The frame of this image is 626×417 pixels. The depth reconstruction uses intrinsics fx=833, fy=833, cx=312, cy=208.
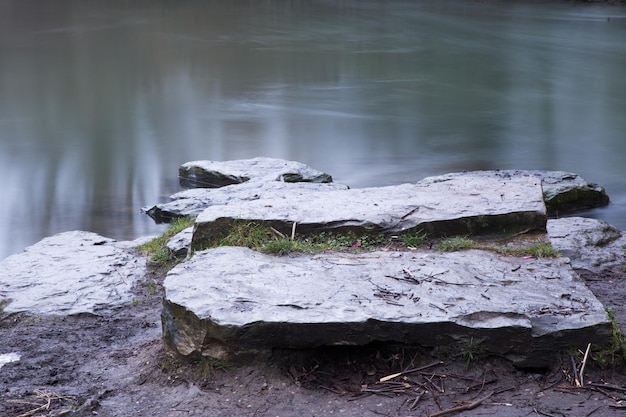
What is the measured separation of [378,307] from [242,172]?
6.03 m

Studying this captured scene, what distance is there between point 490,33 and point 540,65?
A: 19.2 feet

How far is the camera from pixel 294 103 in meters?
15.8

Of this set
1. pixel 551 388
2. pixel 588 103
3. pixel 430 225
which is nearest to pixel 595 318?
pixel 551 388

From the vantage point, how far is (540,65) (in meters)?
19.8

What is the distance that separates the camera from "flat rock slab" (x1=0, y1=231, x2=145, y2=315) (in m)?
5.09

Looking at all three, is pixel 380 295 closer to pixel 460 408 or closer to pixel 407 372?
pixel 407 372

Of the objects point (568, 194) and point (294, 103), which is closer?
point (568, 194)

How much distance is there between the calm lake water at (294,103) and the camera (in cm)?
1059

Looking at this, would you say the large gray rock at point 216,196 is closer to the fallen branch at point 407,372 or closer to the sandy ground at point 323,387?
the sandy ground at point 323,387

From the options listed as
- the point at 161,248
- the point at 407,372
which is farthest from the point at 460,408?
the point at 161,248

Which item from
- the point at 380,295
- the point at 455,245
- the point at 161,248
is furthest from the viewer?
the point at 161,248

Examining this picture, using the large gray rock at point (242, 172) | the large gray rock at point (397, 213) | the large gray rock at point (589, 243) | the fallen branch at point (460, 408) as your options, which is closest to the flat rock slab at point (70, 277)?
the large gray rock at point (397, 213)

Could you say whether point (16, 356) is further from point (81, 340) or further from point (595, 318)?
point (595, 318)

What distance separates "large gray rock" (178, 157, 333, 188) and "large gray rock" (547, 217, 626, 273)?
332cm
